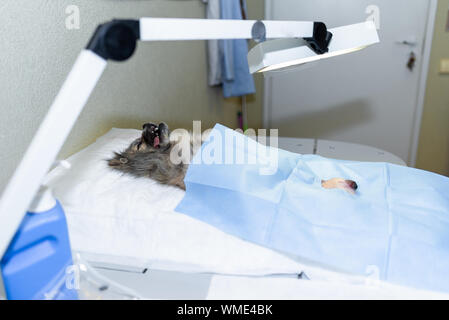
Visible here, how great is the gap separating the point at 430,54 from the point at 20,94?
8.18ft

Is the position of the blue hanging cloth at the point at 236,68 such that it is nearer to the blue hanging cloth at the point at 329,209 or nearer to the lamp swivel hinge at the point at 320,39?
the blue hanging cloth at the point at 329,209

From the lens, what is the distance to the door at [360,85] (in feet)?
8.27

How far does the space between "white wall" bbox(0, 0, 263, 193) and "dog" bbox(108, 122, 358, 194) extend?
0.17 metres

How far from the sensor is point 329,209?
0.79 meters

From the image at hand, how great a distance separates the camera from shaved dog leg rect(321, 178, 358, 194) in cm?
87

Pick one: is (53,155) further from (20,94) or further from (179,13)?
(179,13)

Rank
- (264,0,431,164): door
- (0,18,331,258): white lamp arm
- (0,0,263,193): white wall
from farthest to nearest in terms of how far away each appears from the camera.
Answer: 1. (264,0,431,164): door
2. (0,0,263,193): white wall
3. (0,18,331,258): white lamp arm

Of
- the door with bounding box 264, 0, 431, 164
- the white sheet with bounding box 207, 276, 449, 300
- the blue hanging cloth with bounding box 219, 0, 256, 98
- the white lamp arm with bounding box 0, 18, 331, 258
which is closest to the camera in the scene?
the white lamp arm with bounding box 0, 18, 331, 258

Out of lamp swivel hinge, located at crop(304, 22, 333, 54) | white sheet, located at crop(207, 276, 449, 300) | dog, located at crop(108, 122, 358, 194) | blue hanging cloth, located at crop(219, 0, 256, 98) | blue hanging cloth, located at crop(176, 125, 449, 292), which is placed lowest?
white sheet, located at crop(207, 276, 449, 300)

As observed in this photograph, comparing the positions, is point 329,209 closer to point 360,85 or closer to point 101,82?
point 101,82

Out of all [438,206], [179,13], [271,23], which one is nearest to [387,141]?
[179,13]

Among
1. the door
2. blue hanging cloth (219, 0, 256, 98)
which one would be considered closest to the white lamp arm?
blue hanging cloth (219, 0, 256, 98)

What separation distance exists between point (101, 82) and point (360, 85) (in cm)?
207

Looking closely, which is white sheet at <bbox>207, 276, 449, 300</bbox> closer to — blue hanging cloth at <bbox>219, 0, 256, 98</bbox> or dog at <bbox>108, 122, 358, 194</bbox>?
dog at <bbox>108, 122, 358, 194</bbox>
